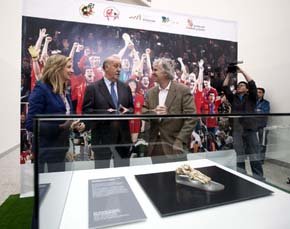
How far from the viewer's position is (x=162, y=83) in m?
2.30

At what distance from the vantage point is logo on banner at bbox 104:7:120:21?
103 inches

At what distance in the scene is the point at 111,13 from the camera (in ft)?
8.66

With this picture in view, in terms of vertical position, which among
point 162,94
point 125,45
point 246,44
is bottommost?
point 162,94

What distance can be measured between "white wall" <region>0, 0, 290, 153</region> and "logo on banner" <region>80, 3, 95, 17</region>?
2.13 meters

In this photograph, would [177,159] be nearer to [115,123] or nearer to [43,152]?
[115,123]

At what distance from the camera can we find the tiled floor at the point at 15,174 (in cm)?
128

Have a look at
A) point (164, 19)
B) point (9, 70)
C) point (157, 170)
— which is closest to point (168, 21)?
point (164, 19)

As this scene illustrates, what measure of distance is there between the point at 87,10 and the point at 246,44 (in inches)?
127

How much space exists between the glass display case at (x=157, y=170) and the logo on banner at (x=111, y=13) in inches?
76.6

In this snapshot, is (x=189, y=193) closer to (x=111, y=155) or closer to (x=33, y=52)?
(x=111, y=155)

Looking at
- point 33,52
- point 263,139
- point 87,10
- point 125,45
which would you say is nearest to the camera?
point 263,139

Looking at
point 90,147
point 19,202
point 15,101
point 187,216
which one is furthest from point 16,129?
point 187,216

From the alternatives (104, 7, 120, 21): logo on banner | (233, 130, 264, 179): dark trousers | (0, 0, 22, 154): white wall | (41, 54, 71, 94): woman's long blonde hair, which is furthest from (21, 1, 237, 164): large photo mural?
(0, 0, 22, 154): white wall

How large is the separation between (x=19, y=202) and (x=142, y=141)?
6.55ft
